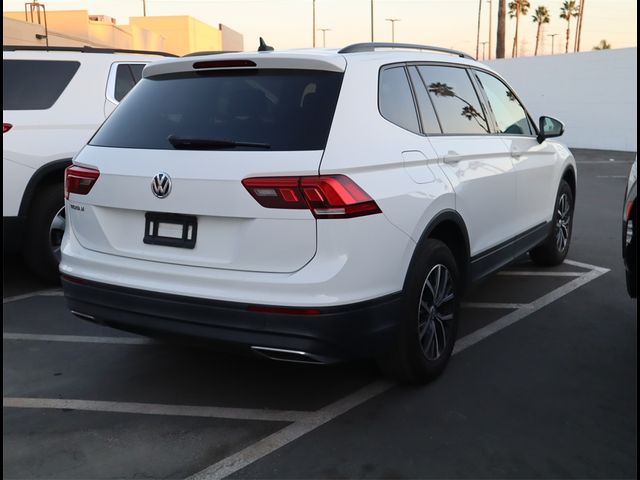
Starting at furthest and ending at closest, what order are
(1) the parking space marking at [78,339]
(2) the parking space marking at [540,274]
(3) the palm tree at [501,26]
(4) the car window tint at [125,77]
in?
(3) the palm tree at [501,26], (4) the car window tint at [125,77], (2) the parking space marking at [540,274], (1) the parking space marking at [78,339]

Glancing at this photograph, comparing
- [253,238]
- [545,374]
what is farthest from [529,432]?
[253,238]

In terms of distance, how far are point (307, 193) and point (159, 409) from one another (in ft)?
4.86

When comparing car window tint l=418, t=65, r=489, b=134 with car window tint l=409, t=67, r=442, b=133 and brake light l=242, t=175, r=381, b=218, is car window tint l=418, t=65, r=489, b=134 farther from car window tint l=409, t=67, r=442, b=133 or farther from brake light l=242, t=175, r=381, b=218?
brake light l=242, t=175, r=381, b=218

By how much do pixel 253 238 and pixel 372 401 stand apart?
121cm

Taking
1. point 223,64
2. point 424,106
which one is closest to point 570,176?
point 424,106

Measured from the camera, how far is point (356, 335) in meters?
3.09

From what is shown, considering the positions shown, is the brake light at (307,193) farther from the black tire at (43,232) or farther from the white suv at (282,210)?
the black tire at (43,232)

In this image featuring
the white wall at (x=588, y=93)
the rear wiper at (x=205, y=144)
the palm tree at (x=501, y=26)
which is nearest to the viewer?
the rear wiper at (x=205, y=144)

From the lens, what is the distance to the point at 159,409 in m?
3.56

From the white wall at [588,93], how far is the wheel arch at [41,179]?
1880 cm

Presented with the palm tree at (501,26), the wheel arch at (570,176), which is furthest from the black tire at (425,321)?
the palm tree at (501,26)

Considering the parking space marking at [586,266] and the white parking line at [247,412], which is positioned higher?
the white parking line at [247,412]

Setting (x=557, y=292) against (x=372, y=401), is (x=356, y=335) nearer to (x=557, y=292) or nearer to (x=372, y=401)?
(x=372, y=401)

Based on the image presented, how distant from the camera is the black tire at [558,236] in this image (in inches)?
245
